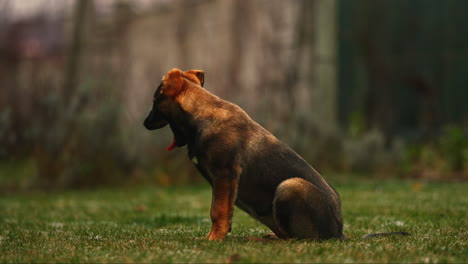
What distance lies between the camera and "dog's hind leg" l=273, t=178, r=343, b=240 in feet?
13.2

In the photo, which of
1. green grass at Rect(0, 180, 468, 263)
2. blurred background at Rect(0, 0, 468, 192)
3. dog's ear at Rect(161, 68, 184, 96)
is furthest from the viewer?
blurred background at Rect(0, 0, 468, 192)

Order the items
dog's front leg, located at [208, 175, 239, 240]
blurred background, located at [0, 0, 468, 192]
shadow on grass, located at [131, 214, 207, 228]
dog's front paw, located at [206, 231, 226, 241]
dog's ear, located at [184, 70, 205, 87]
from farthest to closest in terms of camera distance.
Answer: blurred background, located at [0, 0, 468, 192]
shadow on grass, located at [131, 214, 207, 228]
dog's ear, located at [184, 70, 205, 87]
dog's front paw, located at [206, 231, 226, 241]
dog's front leg, located at [208, 175, 239, 240]

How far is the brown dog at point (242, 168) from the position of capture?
4045mm

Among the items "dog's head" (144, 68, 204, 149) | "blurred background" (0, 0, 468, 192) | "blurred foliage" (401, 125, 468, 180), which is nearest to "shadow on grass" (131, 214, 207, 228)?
"dog's head" (144, 68, 204, 149)

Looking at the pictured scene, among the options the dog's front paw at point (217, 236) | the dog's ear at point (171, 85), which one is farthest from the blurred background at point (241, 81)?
the dog's front paw at point (217, 236)

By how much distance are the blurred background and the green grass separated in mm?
1007

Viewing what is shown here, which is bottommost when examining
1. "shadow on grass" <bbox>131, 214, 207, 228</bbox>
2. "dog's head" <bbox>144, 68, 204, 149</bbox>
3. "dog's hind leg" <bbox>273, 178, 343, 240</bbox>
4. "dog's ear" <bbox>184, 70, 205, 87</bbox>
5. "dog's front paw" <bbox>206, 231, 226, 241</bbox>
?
"shadow on grass" <bbox>131, 214, 207, 228</bbox>

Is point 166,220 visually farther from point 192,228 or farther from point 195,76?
point 195,76

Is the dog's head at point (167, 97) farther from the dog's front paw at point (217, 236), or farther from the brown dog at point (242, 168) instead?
the dog's front paw at point (217, 236)

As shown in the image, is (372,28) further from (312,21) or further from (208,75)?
(208,75)

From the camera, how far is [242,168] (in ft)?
13.5

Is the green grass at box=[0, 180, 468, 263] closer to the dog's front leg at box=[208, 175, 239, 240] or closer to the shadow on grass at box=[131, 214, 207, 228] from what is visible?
the shadow on grass at box=[131, 214, 207, 228]

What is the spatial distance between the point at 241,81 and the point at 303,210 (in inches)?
422

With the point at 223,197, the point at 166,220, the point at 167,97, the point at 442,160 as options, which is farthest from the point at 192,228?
the point at 442,160
